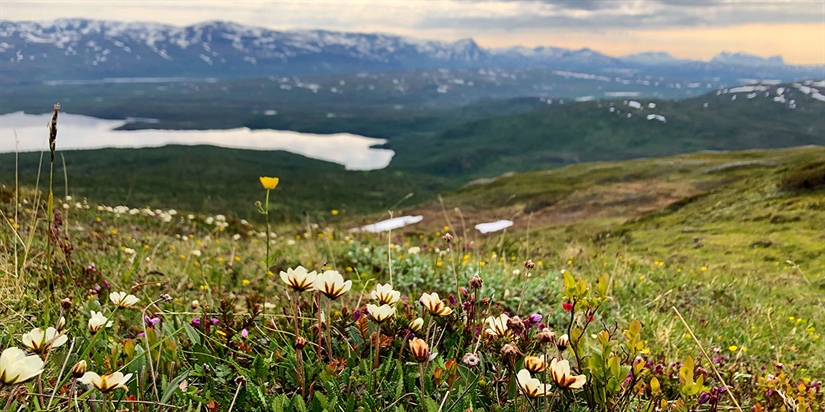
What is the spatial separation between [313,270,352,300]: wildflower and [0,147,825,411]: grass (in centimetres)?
11

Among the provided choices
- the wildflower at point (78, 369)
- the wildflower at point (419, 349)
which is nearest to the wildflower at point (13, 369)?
the wildflower at point (78, 369)

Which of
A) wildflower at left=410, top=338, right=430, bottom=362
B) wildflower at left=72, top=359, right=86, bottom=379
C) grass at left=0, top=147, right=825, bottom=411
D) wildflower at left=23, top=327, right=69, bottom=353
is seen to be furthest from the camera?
grass at left=0, top=147, right=825, bottom=411

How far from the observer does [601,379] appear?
224cm

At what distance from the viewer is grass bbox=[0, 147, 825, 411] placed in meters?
2.31

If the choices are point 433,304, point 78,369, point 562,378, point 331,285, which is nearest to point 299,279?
point 331,285

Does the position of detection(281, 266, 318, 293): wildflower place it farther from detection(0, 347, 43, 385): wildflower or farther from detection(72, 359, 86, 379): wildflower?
detection(0, 347, 43, 385): wildflower

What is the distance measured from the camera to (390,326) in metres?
2.99

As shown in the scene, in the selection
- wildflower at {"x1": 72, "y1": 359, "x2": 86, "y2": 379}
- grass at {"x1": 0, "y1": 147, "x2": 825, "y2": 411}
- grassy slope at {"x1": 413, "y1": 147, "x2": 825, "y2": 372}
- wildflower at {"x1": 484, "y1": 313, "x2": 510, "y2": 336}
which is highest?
wildflower at {"x1": 72, "y1": 359, "x2": 86, "y2": 379}

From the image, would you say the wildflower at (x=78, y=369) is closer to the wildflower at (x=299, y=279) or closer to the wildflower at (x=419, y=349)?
the wildflower at (x=299, y=279)

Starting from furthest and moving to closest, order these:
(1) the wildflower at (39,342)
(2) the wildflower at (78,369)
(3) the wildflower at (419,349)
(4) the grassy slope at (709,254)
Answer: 1. (4) the grassy slope at (709,254)
2. (1) the wildflower at (39,342)
3. (3) the wildflower at (419,349)
4. (2) the wildflower at (78,369)

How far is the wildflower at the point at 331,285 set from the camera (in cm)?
210

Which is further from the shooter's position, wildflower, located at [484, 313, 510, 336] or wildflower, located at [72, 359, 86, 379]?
wildflower, located at [484, 313, 510, 336]

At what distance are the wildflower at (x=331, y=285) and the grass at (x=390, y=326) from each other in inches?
4.2

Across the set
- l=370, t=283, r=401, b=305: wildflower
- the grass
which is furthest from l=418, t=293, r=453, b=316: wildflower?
l=370, t=283, r=401, b=305: wildflower
